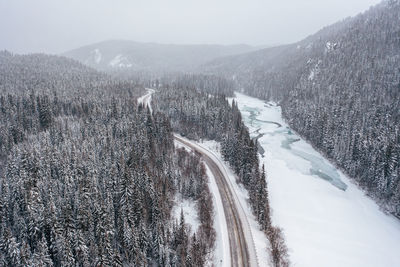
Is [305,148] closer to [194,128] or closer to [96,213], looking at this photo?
[194,128]

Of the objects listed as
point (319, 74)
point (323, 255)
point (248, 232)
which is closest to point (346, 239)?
point (323, 255)

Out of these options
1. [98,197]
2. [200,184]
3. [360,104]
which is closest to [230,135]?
[200,184]

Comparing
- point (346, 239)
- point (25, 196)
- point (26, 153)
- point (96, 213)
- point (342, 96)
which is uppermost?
point (342, 96)

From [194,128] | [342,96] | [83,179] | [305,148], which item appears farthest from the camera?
[342,96]

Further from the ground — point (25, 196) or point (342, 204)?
point (25, 196)

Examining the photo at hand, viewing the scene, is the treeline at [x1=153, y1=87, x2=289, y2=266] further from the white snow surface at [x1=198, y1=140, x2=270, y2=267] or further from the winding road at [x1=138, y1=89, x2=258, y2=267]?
the winding road at [x1=138, y1=89, x2=258, y2=267]

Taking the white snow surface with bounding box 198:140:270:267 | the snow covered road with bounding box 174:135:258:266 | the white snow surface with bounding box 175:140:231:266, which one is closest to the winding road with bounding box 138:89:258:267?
the snow covered road with bounding box 174:135:258:266
